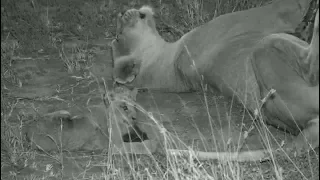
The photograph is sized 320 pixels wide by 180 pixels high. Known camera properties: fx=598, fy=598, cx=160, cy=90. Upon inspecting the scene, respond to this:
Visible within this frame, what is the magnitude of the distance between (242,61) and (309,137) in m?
0.87

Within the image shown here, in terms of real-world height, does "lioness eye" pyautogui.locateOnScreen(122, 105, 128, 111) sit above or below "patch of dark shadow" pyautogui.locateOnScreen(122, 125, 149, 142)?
above

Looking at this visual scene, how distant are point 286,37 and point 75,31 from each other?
3376mm

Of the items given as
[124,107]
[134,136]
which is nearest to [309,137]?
[134,136]

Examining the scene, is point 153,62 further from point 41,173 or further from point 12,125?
point 41,173

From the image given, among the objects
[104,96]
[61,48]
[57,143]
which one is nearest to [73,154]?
[57,143]

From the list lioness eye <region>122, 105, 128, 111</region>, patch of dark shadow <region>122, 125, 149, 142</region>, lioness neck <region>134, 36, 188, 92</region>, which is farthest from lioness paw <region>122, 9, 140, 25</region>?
patch of dark shadow <region>122, 125, 149, 142</region>

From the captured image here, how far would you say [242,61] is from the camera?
3816mm

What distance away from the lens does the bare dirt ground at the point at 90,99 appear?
3.07 metres

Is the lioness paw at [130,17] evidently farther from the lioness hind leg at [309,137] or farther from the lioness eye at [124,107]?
the lioness hind leg at [309,137]

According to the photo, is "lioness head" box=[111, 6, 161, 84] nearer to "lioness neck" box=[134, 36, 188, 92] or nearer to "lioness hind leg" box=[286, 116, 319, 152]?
"lioness neck" box=[134, 36, 188, 92]

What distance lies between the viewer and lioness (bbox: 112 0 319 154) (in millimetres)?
3121

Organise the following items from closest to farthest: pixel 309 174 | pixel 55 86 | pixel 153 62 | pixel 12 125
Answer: pixel 309 174
pixel 12 125
pixel 153 62
pixel 55 86

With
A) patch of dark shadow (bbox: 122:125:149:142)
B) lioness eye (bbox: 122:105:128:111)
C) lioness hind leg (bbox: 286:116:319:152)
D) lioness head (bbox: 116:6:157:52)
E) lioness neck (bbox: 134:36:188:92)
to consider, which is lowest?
lioness hind leg (bbox: 286:116:319:152)

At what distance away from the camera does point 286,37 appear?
322 cm
